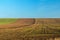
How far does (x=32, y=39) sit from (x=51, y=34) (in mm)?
436

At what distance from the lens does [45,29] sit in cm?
290

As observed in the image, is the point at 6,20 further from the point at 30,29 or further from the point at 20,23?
the point at 30,29

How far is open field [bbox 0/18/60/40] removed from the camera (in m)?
2.85

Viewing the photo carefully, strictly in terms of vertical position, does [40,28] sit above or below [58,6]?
below

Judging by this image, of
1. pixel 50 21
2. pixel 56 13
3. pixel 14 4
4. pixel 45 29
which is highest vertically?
pixel 14 4

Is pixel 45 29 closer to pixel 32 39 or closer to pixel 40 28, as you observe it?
pixel 40 28

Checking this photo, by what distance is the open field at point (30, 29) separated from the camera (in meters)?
2.85

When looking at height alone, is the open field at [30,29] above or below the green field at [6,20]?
below

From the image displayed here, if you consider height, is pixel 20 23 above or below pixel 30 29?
above

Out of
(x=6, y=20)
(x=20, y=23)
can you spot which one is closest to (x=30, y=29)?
(x=20, y=23)

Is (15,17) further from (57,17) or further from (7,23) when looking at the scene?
(57,17)

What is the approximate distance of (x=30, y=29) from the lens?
2.88 meters

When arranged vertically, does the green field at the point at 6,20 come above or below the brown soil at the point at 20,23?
above

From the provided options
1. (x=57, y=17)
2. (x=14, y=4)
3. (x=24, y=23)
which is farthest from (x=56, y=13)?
(x=14, y=4)
